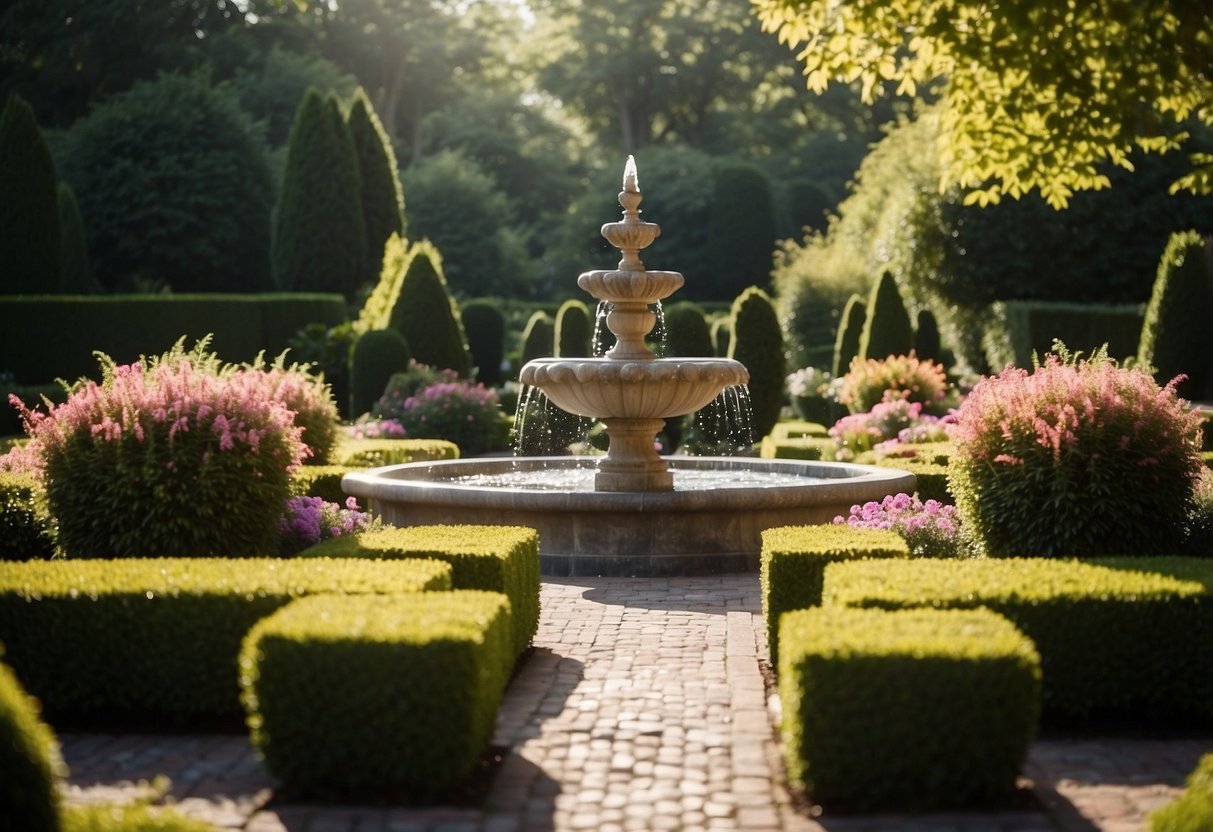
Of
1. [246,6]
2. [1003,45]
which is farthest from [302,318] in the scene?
[1003,45]

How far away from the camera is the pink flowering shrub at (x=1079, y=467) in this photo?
8609mm

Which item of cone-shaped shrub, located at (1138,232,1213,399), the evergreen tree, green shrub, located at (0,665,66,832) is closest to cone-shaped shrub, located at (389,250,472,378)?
the evergreen tree

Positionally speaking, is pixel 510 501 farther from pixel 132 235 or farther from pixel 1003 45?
pixel 132 235

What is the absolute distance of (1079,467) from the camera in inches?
342

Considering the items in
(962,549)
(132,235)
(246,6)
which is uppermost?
(246,6)

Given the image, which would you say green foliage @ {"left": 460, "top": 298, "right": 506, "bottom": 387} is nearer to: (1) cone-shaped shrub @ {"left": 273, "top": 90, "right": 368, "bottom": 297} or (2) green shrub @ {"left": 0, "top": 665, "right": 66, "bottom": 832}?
(1) cone-shaped shrub @ {"left": 273, "top": 90, "right": 368, "bottom": 297}

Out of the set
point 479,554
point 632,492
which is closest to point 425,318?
point 632,492

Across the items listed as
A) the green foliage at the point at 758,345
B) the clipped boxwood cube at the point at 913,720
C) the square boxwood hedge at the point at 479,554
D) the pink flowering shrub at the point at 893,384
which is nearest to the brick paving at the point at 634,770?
the clipped boxwood cube at the point at 913,720

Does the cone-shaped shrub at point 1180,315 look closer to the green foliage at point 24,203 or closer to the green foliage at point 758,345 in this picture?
the green foliage at point 758,345

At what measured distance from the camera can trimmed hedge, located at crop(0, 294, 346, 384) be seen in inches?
985

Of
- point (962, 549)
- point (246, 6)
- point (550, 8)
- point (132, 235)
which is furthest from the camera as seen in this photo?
point (550, 8)

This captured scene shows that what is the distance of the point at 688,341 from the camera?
22.1m

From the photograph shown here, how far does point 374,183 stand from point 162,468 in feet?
88.2

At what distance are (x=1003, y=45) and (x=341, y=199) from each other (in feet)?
90.0
